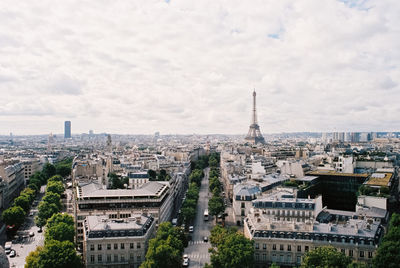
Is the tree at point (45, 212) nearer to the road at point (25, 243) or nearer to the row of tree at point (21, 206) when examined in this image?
the road at point (25, 243)

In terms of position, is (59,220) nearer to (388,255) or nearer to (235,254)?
(235,254)

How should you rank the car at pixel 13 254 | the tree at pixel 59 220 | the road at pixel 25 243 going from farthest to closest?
the tree at pixel 59 220, the car at pixel 13 254, the road at pixel 25 243

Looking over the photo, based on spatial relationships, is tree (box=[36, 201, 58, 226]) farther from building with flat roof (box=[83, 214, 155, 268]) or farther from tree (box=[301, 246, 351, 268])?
tree (box=[301, 246, 351, 268])

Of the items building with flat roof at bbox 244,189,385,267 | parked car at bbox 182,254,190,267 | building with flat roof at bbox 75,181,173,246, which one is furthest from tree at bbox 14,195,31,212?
building with flat roof at bbox 244,189,385,267

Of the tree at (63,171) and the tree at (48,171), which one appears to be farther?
the tree at (63,171)

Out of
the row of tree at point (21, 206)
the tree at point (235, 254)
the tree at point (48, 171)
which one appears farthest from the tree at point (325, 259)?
the tree at point (48, 171)

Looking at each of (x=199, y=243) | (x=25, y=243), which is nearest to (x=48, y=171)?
(x=25, y=243)

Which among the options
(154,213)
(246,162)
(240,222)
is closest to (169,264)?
(154,213)
